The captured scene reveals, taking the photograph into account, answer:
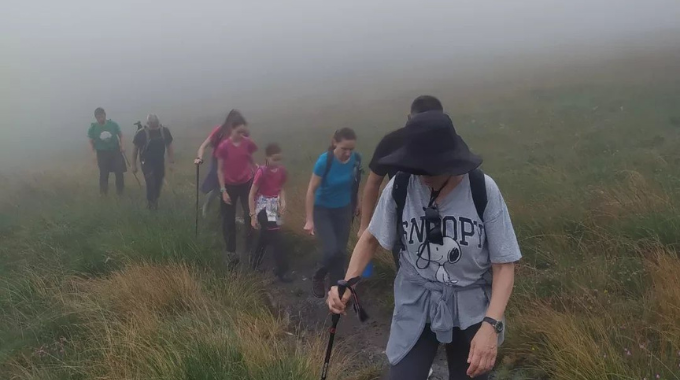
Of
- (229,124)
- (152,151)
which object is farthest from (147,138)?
Answer: (229,124)

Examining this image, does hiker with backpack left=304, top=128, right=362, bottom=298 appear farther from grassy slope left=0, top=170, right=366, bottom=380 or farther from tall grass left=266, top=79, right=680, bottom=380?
grassy slope left=0, top=170, right=366, bottom=380

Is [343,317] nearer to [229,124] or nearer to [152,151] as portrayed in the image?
[229,124]

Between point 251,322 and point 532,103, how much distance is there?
14.2m

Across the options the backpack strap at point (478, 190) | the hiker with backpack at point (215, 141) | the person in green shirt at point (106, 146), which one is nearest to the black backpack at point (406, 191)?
the backpack strap at point (478, 190)

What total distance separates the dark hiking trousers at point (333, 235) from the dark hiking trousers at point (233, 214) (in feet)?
5.52

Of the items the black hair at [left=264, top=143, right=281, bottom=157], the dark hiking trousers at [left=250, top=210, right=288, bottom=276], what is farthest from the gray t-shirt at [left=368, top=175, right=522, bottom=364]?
the dark hiking trousers at [left=250, top=210, right=288, bottom=276]

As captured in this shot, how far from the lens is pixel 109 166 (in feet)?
34.7

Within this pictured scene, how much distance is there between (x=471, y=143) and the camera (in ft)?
40.4

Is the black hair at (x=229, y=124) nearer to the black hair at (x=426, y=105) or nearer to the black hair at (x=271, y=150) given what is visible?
the black hair at (x=271, y=150)

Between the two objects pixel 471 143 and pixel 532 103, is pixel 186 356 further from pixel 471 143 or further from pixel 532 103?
pixel 532 103

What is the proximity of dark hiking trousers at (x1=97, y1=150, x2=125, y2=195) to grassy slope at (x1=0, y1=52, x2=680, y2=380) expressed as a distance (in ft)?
3.50

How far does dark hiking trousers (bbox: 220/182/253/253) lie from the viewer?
708 cm

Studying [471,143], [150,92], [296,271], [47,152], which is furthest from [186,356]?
[150,92]

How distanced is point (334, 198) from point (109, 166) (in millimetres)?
6438
